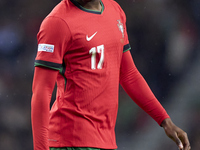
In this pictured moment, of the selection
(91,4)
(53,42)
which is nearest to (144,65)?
(91,4)

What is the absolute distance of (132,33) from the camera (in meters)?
4.50

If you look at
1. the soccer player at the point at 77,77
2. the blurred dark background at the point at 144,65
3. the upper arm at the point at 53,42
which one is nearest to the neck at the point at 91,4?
the soccer player at the point at 77,77

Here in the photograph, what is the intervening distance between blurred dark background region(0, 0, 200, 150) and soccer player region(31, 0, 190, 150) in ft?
7.76

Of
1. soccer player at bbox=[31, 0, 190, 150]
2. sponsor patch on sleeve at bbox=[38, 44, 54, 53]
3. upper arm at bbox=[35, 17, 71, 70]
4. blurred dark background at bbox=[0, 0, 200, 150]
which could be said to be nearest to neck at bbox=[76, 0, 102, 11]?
soccer player at bbox=[31, 0, 190, 150]

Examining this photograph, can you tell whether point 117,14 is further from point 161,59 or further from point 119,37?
point 161,59

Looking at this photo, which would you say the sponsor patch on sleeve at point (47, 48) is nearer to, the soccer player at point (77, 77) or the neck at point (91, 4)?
the soccer player at point (77, 77)

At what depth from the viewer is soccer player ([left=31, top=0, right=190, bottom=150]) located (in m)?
1.84

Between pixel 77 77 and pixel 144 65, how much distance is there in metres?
2.58

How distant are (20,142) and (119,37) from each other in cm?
276

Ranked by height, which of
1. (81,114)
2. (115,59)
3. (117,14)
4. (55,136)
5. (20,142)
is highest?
(117,14)

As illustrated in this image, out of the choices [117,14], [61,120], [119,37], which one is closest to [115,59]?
[119,37]

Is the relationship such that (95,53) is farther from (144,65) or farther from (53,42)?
(144,65)

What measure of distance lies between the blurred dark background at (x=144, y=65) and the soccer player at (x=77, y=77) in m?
2.37

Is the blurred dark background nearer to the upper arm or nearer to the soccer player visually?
the soccer player
